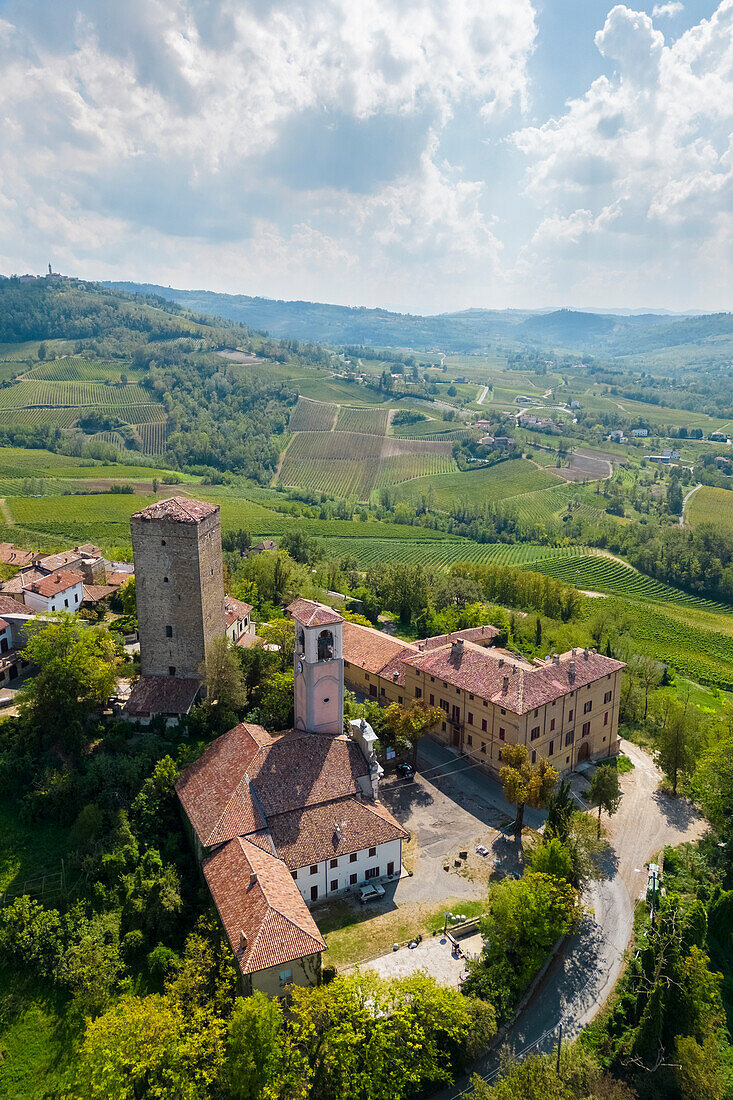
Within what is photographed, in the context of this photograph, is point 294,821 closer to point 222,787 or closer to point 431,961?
point 222,787

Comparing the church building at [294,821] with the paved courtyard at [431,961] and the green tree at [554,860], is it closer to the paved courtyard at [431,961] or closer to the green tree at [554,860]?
the paved courtyard at [431,961]

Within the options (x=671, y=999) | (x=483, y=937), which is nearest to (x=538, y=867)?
(x=483, y=937)

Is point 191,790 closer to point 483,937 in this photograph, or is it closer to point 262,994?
point 262,994

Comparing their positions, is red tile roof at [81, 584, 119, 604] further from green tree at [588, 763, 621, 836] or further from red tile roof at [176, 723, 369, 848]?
green tree at [588, 763, 621, 836]

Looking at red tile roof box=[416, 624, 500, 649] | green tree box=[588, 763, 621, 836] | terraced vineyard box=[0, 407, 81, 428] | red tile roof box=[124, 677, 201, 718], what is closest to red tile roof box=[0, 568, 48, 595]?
red tile roof box=[124, 677, 201, 718]

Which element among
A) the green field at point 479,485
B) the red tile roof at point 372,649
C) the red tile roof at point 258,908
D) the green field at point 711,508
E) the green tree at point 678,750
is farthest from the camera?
the green field at point 479,485

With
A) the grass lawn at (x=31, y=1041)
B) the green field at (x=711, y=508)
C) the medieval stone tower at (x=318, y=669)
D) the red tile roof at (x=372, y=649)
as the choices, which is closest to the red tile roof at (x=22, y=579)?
the red tile roof at (x=372, y=649)

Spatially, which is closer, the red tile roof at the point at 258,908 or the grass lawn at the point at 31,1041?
the grass lawn at the point at 31,1041
